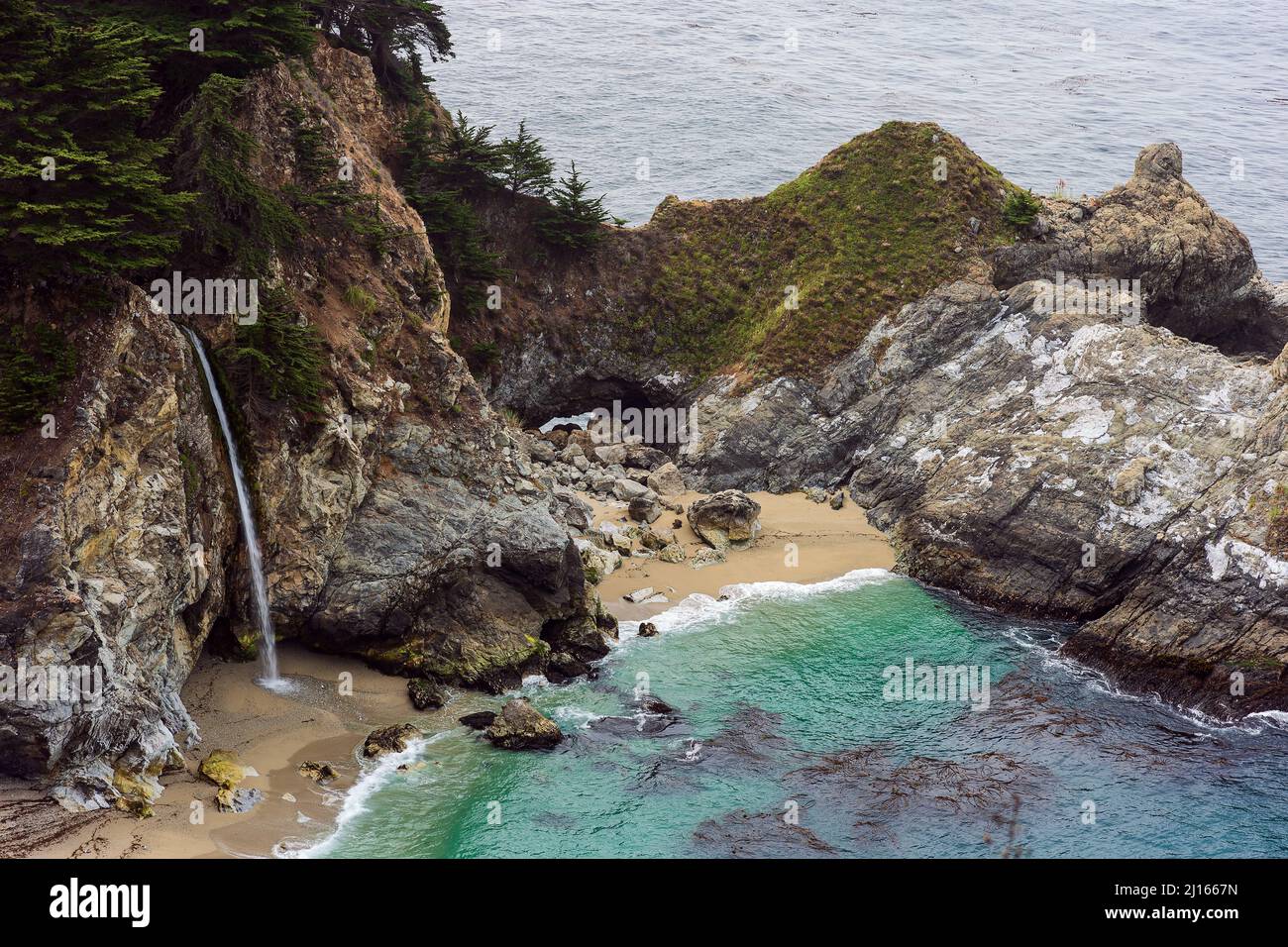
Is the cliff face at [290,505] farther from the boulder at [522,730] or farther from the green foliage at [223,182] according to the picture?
the boulder at [522,730]

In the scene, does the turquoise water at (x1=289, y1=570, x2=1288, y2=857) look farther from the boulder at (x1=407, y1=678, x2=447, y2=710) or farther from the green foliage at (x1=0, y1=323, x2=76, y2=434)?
the green foliage at (x1=0, y1=323, x2=76, y2=434)

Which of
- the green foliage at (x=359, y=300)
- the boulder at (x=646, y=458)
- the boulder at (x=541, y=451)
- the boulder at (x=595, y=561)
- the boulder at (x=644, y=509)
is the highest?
the green foliage at (x=359, y=300)

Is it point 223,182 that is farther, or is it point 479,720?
point 479,720

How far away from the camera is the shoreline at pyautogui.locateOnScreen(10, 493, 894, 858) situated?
22.8 metres

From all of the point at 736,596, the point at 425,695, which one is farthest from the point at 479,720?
the point at 736,596

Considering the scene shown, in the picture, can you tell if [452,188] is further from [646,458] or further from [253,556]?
[253,556]

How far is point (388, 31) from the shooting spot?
1748 inches

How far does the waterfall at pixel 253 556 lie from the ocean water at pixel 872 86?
155 ft

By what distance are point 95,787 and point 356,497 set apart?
1130 centimetres

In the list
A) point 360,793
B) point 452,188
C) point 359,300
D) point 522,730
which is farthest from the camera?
point 452,188

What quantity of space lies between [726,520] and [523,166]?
18.5m

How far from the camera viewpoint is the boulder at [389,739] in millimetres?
28156

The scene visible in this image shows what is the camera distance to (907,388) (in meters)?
46.8

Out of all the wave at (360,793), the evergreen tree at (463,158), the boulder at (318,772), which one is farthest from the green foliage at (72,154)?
the evergreen tree at (463,158)
